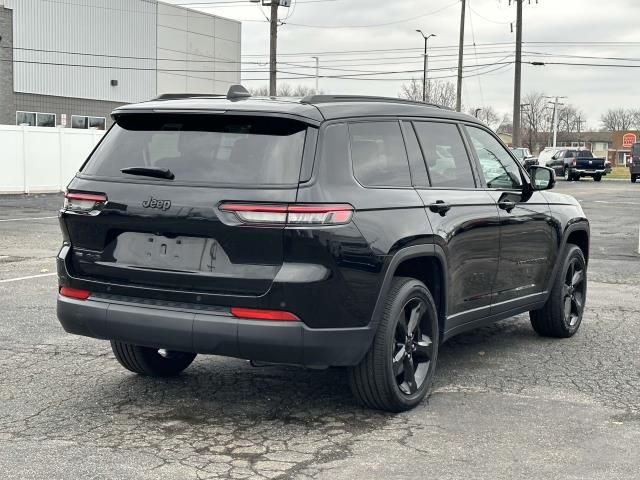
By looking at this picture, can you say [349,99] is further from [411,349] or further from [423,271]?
[411,349]

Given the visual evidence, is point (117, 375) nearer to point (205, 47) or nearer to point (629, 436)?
point (629, 436)

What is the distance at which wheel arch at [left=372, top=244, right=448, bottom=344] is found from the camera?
15.7 feet

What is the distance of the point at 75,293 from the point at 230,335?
1.05m

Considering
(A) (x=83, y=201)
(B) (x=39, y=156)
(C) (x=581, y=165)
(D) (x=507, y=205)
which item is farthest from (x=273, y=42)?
(A) (x=83, y=201)

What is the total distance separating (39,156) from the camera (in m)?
27.9

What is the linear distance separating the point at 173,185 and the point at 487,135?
8.73 ft

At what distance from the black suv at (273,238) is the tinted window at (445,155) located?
0.02 m

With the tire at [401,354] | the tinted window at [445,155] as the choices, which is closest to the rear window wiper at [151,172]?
the tire at [401,354]

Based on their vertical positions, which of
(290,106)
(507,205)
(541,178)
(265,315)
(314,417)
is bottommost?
(314,417)

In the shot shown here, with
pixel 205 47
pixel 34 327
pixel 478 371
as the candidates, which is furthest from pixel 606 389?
pixel 205 47

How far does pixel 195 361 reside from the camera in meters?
6.26

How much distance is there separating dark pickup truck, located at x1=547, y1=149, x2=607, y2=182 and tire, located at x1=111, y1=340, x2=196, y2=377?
44676mm

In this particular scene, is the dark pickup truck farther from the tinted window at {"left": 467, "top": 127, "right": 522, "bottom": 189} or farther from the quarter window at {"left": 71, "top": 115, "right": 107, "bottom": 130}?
the tinted window at {"left": 467, "top": 127, "right": 522, "bottom": 189}

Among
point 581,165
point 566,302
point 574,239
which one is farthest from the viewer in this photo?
point 581,165
